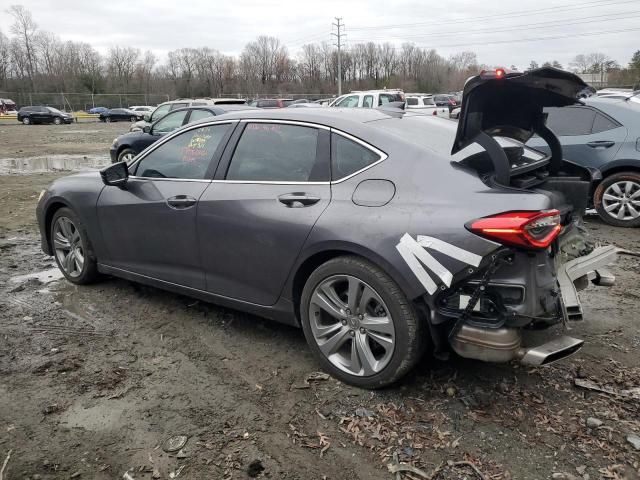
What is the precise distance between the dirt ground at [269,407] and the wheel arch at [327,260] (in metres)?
0.53

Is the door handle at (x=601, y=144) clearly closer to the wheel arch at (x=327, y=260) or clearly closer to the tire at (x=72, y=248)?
the wheel arch at (x=327, y=260)

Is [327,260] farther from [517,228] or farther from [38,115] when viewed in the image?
[38,115]

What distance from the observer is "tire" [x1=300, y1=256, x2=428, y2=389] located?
2963 millimetres

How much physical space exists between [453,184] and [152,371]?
7.35 ft

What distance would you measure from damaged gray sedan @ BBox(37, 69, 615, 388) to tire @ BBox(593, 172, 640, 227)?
3.91 m

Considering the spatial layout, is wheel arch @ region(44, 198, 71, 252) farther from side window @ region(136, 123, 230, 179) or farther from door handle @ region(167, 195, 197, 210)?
door handle @ region(167, 195, 197, 210)

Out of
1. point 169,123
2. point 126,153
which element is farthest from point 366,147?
point 126,153

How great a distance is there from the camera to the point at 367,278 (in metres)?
3.03

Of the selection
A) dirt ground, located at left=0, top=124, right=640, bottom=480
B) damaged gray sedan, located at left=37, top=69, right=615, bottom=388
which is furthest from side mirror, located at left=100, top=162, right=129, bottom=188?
dirt ground, located at left=0, top=124, right=640, bottom=480

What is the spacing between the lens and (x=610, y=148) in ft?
23.0

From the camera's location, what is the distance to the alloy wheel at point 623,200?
696 cm

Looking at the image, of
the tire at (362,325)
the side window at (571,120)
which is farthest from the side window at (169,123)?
the tire at (362,325)

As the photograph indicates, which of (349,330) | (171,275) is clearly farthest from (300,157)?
(171,275)

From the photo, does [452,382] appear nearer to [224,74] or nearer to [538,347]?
[538,347]
